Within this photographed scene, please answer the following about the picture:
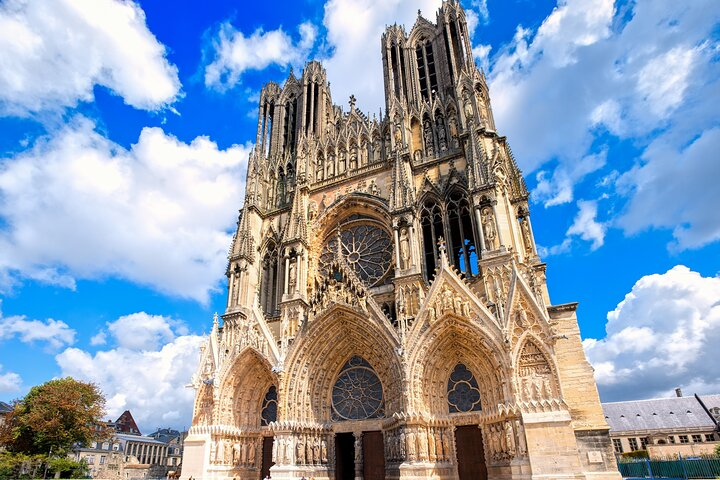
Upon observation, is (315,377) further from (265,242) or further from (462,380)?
(265,242)

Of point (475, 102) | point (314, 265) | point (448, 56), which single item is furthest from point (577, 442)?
point (448, 56)

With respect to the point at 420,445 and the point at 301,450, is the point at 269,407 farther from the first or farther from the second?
the point at 420,445

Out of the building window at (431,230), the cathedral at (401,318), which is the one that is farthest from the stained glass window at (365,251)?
the building window at (431,230)

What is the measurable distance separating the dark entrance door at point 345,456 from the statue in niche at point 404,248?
266 inches

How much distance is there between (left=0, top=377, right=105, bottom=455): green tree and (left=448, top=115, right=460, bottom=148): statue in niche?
1030 inches

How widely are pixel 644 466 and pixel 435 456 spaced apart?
14.8m

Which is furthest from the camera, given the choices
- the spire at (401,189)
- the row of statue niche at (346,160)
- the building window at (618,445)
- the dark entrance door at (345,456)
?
the building window at (618,445)

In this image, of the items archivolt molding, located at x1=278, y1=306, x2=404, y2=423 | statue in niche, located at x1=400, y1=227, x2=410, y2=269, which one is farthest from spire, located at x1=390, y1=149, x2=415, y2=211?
archivolt molding, located at x1=278, y1=306, x2=404, y2=423

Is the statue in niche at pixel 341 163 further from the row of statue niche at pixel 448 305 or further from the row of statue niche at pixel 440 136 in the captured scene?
the row of statue niche at pixel 448 305

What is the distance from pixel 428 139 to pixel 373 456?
13675 mm

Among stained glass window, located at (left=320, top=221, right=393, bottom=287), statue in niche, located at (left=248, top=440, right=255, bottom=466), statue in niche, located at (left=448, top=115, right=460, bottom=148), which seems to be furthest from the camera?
statue in niche, located at (left=448, top=115, right=460, bottom=148)

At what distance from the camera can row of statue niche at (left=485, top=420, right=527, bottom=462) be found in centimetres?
1313

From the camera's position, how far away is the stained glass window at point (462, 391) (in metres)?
15.2

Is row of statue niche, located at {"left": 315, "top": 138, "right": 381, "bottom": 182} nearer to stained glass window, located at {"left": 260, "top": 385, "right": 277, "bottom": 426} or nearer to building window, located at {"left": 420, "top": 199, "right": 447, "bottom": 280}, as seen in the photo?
building window, located at {"left": 420, "top": 199, "right": 447, "bottom": 280}
